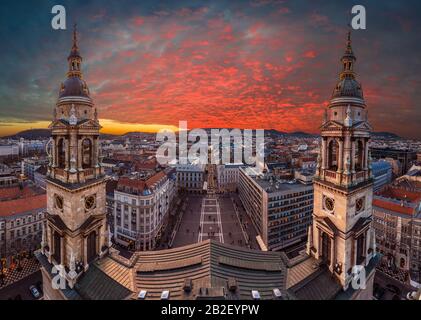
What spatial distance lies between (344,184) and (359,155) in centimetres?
383

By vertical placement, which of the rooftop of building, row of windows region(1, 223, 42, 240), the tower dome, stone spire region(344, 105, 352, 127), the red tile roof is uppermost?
the tower dome

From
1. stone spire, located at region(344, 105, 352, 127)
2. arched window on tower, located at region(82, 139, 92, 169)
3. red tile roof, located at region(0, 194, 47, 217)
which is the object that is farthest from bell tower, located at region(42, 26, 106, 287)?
red tile roof, located at region(0, 194, 47, 217)

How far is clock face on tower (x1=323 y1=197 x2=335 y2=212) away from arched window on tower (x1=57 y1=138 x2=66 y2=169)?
21.1 meters

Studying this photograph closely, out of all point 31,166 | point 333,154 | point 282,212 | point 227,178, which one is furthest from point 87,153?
point 31,166

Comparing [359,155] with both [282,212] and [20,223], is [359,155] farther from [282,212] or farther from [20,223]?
[20,223]

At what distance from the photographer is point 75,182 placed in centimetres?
1780

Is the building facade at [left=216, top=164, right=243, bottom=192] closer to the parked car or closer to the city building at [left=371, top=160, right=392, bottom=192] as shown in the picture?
the city building at [left=371, top=160, right=392, bottom=192]

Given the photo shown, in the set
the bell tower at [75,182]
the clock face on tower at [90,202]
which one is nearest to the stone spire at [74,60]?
the bell tower at [75,182]

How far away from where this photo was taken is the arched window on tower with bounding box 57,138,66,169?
761 inches
